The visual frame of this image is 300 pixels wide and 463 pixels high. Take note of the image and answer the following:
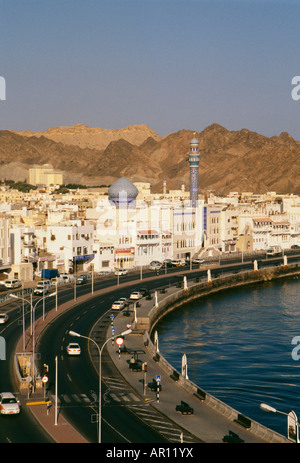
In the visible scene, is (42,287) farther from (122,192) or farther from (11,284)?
(122,192)

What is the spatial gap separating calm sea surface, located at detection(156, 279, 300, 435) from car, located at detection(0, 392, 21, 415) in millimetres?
15561

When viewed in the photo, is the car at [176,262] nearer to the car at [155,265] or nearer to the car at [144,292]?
the car at [155,265]

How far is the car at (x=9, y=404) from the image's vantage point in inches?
1702

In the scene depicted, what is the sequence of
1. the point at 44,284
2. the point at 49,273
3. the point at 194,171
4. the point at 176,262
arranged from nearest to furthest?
the point at 44,284 < the point at 49,273 < the point at 176,262 < the point at 194,171

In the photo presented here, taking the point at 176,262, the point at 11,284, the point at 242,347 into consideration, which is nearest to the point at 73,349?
the point at 242,347

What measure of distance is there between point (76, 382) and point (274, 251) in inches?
3966

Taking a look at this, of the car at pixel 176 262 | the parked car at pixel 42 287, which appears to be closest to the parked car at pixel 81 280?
the parked car at pixel 42 287

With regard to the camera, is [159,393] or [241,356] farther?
[241,356]

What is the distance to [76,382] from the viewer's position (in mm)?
51156

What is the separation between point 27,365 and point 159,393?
999cm
